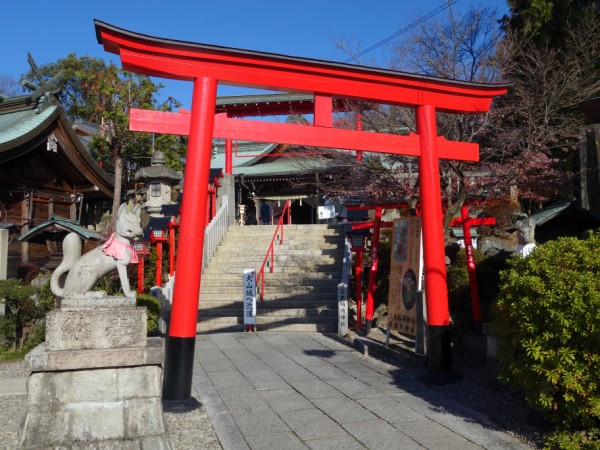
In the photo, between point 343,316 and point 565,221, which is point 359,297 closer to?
point 343,316

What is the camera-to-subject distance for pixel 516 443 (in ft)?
14.6

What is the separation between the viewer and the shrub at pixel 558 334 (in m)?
3.96

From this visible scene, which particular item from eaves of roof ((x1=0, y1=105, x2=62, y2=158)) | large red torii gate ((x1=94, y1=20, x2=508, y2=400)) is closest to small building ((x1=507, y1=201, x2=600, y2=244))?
large red torii gate ((x1=94, y1=20, x2=508, y2=400))

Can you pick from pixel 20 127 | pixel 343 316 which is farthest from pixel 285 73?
pixel 20 127

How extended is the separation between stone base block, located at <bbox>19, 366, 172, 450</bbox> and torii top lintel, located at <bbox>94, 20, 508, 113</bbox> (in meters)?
3.65

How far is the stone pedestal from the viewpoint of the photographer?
4148 millimetres

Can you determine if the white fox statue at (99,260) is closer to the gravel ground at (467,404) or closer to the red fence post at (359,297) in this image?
the gravel ground at (467,404)

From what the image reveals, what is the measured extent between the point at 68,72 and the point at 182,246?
30.7 meters

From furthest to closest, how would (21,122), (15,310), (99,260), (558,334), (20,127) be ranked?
(21,122) < (20,127) < (15,310) < (99,260) < (558,334)

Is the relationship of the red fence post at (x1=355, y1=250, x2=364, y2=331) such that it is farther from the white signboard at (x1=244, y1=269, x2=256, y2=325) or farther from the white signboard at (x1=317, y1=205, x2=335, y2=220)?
the white signboard at (x1=317, y1=205, x2=335, y2=220)

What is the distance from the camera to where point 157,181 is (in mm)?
18375

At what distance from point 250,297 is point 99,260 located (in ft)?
20.6

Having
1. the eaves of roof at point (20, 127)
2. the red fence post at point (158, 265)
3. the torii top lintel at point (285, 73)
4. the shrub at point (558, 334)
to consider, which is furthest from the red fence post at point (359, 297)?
the eaves of roof at point (20, 127)


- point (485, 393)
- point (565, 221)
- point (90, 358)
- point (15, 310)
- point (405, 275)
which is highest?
point (565, 221)
